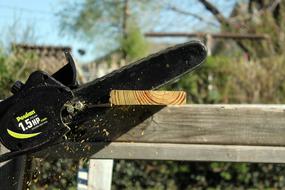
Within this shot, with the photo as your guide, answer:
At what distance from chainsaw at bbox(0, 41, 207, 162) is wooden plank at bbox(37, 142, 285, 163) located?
0.33 metres

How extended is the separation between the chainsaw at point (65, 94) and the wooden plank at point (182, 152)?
0.33 meters

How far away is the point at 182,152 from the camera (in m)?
3.02

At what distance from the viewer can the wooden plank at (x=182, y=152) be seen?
2.97 meters

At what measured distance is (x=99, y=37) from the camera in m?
31.0

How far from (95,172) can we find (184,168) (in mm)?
3982

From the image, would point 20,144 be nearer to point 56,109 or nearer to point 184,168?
point 56,109

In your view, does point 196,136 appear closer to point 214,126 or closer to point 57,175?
point 214,126

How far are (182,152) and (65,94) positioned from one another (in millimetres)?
661

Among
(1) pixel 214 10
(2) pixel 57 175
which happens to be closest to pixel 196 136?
(2) pixel 57 175

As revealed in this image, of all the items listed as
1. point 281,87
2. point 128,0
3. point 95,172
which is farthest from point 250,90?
point 128,0

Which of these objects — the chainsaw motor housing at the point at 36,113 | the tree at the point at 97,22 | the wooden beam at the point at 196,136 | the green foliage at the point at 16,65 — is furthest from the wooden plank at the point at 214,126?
the tree at the point at 97,22

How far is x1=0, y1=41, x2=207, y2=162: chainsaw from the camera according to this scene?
2.70 meters

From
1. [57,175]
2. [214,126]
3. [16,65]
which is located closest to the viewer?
[214,126]

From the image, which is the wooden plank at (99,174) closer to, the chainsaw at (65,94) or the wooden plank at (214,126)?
the wooden plank at (214,126)
